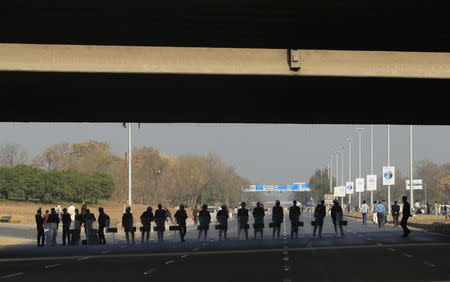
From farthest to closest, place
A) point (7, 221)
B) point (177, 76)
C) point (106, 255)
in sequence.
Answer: point (7, 221) → point (106, 255) → point (177, 76)

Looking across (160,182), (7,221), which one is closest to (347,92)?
(7,221)

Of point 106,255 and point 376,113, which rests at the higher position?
point 376,113

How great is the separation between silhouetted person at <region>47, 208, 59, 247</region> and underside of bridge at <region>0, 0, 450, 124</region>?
6.80m

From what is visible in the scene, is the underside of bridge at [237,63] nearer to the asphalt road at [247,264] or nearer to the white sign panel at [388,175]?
the asphalt road at [247,264]

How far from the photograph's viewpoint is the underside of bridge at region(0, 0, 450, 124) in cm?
1981

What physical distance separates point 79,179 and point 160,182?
5491 cm

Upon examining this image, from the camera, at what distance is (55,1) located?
18.7 meters

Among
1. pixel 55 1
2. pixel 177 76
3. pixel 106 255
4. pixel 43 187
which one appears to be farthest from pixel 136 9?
pixel 43 187

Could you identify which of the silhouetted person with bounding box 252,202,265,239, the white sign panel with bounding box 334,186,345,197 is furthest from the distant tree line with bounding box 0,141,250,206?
the silhouetted person with bounding box 252,202,265,239

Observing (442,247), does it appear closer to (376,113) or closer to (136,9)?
(376,113)

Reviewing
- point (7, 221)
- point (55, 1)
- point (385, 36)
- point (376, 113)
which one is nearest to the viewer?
point (55, 1)

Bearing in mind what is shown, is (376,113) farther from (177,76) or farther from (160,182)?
(160,182)

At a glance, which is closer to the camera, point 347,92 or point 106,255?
point 347,92

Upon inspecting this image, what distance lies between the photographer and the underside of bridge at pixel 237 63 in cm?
1981
